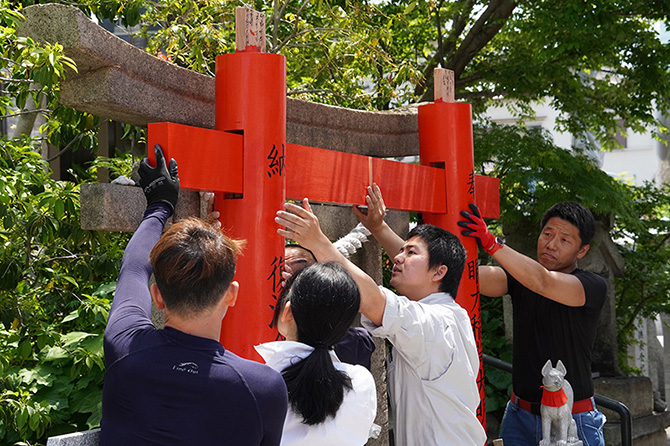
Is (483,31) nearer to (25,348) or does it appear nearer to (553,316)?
(553,316)

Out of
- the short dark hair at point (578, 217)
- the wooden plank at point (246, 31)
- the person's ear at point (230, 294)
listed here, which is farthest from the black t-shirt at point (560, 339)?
the person's ear at point (230, 294)

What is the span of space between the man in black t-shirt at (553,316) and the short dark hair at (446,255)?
767 millimetres

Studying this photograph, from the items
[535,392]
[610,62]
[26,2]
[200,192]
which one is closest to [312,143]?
[200,192]

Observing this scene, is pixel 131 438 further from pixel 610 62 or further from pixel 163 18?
pixel 610 62

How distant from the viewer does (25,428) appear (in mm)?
3432

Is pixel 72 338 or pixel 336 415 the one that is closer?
pixel 336 415

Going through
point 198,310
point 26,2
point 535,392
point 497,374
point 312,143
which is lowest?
point 497,374

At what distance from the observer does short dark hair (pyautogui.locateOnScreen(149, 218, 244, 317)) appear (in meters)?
1.76

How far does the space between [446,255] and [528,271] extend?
888 millimetres

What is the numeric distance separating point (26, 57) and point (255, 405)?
5.75 ft

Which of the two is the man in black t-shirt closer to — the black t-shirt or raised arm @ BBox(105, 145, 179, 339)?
the black t-shirt

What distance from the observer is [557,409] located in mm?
3453

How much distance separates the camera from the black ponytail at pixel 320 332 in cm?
197

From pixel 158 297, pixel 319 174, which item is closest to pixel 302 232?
pixel 319 174
